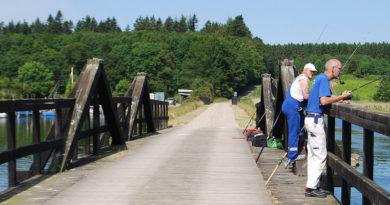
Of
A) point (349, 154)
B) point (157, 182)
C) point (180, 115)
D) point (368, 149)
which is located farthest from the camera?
point (180, 115)

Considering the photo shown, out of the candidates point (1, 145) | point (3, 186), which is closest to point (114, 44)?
point (1, 145)

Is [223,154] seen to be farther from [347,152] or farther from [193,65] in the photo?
[193,65]

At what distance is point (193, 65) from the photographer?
393 ft

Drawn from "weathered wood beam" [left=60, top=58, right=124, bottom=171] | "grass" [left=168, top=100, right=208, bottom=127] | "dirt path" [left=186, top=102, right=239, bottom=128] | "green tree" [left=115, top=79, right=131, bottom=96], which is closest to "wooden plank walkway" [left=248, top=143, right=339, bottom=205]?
"weathered wood beam" [left=60, top=58, right=124, bottom=171]

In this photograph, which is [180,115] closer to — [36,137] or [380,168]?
[380,168]

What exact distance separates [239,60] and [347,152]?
128 metres

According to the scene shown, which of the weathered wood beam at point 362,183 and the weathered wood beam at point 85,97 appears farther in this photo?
the weathered wood beam at point 85,97

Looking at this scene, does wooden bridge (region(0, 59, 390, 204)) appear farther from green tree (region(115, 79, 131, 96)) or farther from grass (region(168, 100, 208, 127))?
green tree (region(115, 79, 131, 96))

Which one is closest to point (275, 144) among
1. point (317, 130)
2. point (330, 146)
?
point (330, 146)

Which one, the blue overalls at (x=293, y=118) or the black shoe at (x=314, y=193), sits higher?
the blue overalls at (x=293, y=118)

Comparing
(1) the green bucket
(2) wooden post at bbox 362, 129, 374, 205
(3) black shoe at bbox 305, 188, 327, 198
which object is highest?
(2) wooden post at bbox 362, 129, 374, 205

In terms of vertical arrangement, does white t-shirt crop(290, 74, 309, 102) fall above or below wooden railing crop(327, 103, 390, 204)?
above

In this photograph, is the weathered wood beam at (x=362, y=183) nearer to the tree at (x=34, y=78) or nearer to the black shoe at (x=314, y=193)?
the black shoe at (x=314, y=193)

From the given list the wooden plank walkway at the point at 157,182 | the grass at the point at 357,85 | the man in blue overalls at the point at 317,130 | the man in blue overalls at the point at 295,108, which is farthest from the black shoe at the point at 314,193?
the grass at the point at 357,85
